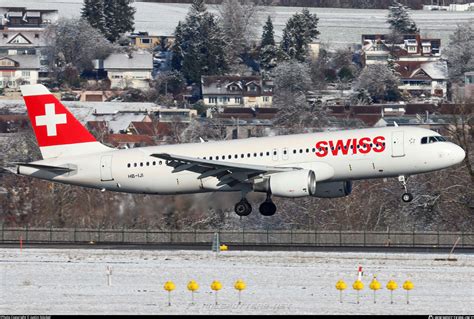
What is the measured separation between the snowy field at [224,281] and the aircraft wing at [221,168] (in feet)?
13.1

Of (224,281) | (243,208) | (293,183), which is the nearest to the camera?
(224,281)

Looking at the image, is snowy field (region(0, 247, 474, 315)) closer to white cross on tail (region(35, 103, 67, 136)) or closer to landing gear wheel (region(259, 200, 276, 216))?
landing gear wheel (region(259, 200, 276, 216))

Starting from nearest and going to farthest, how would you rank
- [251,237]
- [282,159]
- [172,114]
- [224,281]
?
[224,281] < [282,159] < [251,237] < [172,114]

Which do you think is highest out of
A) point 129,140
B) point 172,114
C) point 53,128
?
point 53,128

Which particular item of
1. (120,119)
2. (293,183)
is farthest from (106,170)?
(120,119)

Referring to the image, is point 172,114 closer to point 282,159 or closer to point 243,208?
point 243,208

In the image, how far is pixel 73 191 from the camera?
9462cm

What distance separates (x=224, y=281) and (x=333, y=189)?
13063 millimetres

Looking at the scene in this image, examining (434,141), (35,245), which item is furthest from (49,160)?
(434,141)

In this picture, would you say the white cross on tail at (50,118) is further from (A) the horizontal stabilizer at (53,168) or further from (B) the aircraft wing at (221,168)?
(B) the aircraft wing at (221,168)

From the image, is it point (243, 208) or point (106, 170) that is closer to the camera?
point (243, 208)

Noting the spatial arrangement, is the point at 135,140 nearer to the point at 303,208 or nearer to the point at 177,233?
the point at 303,208

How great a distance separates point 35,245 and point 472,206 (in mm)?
32541

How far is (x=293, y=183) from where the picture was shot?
217 feet
